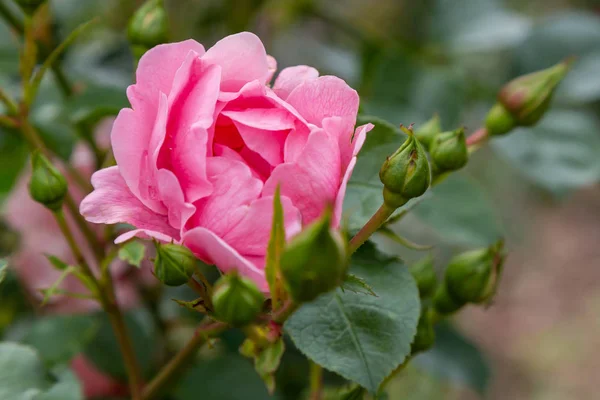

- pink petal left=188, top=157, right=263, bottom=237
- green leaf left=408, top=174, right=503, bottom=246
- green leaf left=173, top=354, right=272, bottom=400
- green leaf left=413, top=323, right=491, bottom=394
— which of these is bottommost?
green leaf left=413, top=323, right=491, bottom=394

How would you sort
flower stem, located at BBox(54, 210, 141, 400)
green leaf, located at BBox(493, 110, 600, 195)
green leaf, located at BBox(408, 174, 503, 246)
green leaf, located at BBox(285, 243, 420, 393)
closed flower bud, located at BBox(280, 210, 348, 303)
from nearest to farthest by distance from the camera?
closed flower bud, located at BBox(280, 210, 348, 303), green leaf, located at BBox(285, 243, 420, 393), flower stem, located at BBox(54, 210, 141, 400), green leaf, located at BBox(408, 174, 503, 246), green leaf, located at BBox(493, 110, 600, 195)

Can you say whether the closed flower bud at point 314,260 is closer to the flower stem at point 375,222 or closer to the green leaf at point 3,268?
the flower stem at point 375,222

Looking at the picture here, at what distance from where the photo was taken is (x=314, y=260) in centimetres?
27

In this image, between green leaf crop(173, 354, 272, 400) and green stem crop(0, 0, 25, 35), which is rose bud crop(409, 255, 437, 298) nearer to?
green leaf crop(173, 354, 272, 400)

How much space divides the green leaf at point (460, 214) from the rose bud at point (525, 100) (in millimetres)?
199

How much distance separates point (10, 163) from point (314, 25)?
91cm

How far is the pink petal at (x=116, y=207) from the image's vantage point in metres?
0.36

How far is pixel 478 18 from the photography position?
1.05m

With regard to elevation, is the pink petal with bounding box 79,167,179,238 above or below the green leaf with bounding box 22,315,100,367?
above

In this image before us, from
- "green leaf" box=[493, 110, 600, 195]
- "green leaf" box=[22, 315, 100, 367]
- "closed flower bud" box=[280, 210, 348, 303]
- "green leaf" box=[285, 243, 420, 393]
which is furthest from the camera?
"green leaf" box=[493, 110, 600, 195]

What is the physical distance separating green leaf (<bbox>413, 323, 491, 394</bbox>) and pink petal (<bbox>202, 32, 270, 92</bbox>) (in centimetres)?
57

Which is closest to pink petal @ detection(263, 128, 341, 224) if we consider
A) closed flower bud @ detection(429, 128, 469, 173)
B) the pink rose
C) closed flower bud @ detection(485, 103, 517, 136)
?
the pink rose

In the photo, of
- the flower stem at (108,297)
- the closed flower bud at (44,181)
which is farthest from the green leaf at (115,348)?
the closed flower bud at (44,181)

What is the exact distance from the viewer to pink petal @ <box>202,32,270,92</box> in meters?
0.36
